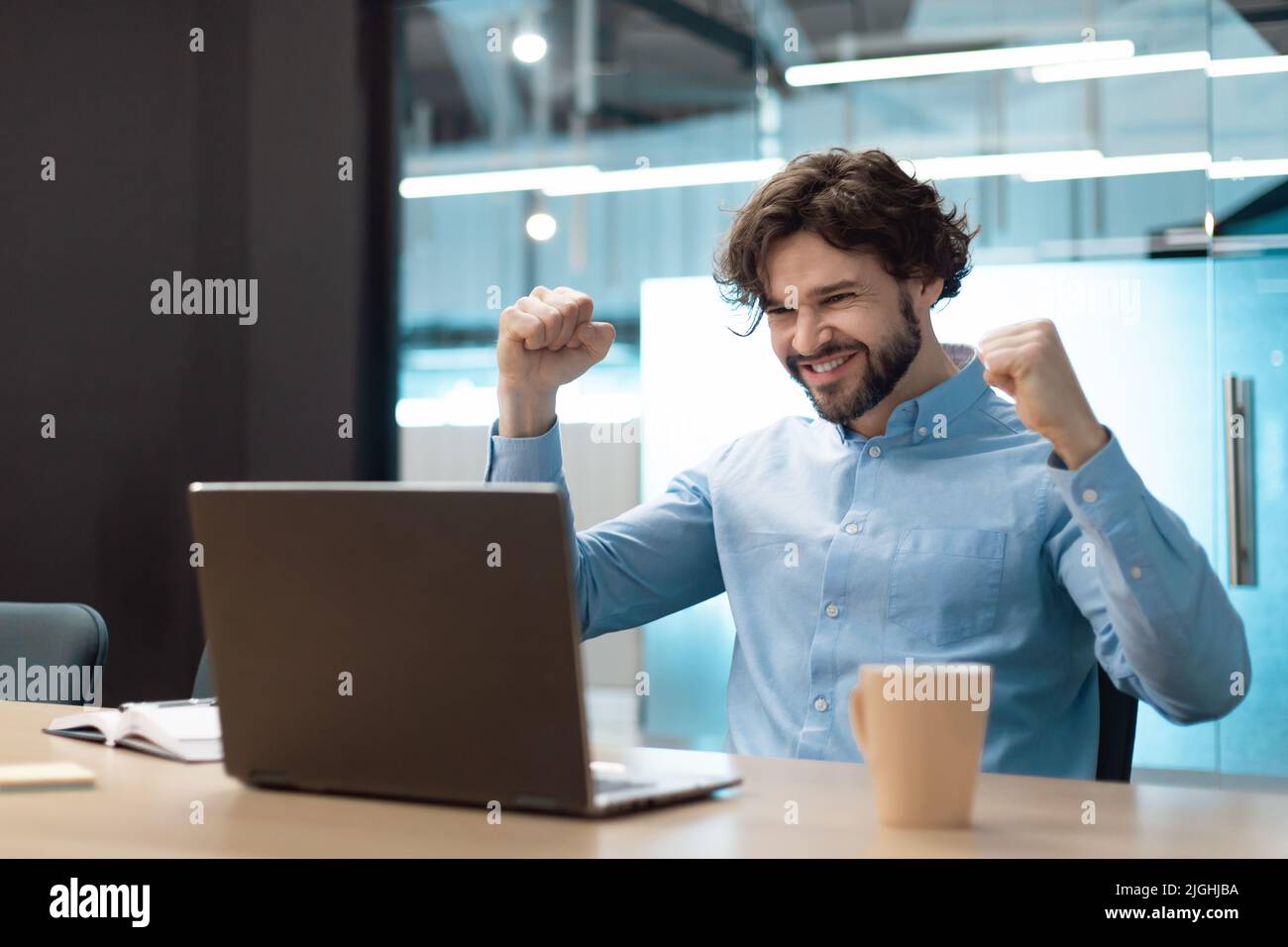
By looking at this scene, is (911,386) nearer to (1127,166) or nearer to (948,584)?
(948,584)

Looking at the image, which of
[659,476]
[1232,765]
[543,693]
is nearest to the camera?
[543,693]

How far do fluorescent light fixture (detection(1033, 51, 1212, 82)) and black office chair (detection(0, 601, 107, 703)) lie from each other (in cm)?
314

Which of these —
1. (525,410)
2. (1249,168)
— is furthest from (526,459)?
(1249,168)

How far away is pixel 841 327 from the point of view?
1679 mm

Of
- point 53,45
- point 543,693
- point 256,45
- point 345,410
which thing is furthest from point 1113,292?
point 543,693

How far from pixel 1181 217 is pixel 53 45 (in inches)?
117

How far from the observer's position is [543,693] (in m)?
0.90

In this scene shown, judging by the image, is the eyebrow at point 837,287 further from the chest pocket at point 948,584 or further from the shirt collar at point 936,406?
the chest pocket at point 948,584

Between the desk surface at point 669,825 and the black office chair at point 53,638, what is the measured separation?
86 centimetres

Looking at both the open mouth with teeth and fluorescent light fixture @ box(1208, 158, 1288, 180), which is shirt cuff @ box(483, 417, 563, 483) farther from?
fluorescent light fixture @ box(1208, 158, 1288, 180)

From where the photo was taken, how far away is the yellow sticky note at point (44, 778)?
3.53ft

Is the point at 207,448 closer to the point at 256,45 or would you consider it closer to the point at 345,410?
the point at 345,410

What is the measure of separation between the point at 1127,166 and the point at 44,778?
360cm
